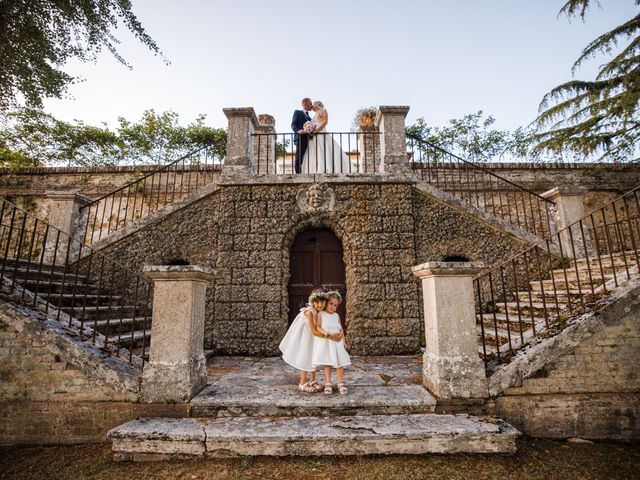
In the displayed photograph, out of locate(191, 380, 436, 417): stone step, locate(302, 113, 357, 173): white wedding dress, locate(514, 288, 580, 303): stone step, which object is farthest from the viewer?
locate(302, 113, 357, 173): white wedding dress

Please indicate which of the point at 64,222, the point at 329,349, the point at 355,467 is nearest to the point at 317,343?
the point at 329,349

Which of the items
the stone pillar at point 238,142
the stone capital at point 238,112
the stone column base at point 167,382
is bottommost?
the stone column base at point 167,382

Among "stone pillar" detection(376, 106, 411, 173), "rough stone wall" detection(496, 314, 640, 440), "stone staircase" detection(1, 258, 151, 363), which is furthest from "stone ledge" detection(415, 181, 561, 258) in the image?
"stone staircase" detection(1, 258, 151, 363)

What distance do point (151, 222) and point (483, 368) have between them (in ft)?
20.2

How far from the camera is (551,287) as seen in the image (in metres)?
5.23

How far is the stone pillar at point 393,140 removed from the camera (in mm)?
6105

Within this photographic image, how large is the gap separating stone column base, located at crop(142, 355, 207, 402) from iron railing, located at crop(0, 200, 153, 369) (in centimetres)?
26

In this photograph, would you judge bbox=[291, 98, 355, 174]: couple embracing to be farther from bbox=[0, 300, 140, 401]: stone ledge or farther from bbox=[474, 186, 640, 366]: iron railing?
bbox=[0, 300, 140, 401]: stone ledge

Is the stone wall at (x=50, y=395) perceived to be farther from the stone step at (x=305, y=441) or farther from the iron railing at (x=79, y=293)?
the stone step at (x=305, y=441)

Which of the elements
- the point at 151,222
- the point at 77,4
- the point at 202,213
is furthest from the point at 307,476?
the point at 77,4

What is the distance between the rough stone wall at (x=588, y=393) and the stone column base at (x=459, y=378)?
11.1 inches

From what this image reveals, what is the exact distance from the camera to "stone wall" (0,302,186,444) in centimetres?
318

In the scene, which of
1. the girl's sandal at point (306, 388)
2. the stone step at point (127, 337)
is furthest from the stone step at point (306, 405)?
the stone step at point (127, 337)

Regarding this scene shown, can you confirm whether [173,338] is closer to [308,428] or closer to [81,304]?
[308,428]
